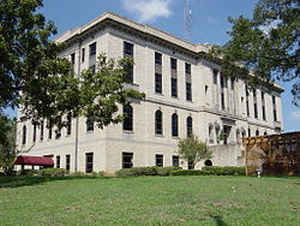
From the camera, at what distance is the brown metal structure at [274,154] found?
29.6m

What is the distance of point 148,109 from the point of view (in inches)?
1537

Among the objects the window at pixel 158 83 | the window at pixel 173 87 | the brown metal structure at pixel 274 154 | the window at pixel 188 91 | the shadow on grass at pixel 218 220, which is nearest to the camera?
the shadow on grass at pixel 218 220

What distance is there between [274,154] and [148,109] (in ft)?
49.0

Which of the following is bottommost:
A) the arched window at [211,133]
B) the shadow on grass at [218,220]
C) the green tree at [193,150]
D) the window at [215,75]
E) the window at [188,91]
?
the shadow on grass at [218,220]

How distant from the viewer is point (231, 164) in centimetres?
3969

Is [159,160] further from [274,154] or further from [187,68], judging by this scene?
[187,68]

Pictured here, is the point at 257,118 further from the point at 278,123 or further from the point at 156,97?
the point at 156,97

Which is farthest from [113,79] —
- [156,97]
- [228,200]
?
[156,97]

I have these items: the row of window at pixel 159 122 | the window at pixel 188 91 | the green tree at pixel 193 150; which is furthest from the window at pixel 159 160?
the window at pixel 188 91

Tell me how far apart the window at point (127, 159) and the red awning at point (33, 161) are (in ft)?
35.2

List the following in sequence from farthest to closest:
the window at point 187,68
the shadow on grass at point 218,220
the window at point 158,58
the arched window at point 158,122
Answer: the window at point 187,68
the window at point 158,58
the arched window at point 158,122
the shadow on grass at point 218,220

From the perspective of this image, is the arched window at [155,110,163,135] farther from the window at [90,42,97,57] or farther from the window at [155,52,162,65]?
the window at [90,42,97,57]

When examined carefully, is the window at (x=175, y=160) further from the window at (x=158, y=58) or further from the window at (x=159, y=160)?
the window at (x=158, y=58)

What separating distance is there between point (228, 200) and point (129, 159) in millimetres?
27219
